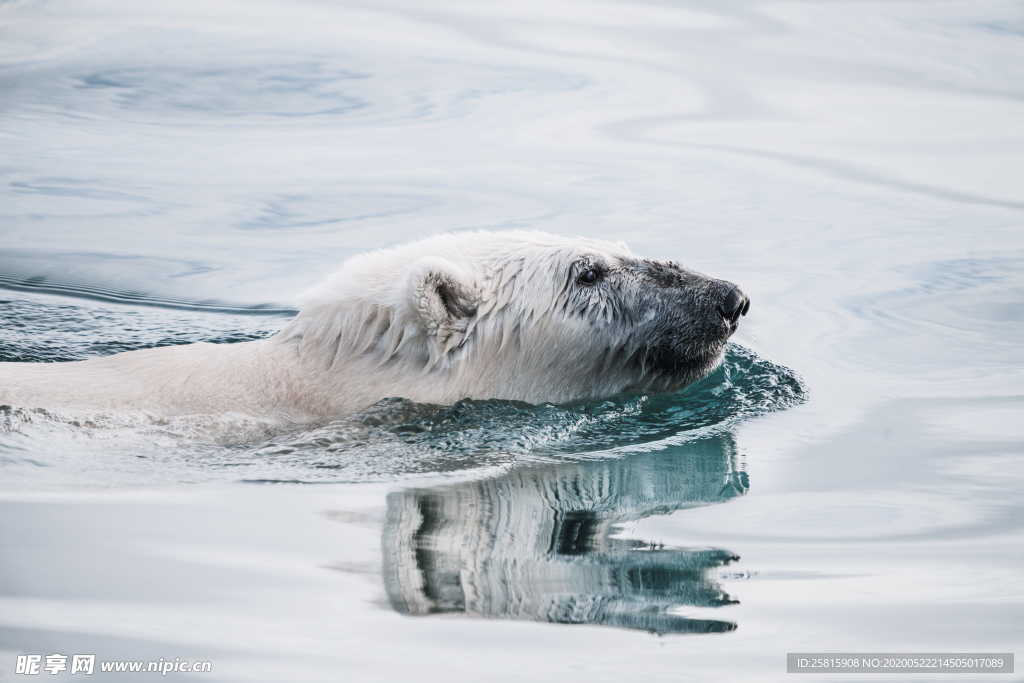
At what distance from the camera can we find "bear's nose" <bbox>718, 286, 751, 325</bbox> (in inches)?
287

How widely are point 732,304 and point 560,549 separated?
7.14 ft

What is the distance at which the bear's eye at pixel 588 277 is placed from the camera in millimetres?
7418

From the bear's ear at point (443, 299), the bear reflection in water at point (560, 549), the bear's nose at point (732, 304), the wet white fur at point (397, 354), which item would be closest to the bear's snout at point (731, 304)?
the bear's nose at point (732, 304)

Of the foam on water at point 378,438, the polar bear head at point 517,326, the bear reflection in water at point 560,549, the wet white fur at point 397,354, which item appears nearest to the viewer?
the bear reflection in water at point 560,549

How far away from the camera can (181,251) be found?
11875mm

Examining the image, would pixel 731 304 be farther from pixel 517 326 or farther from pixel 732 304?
pixel 517 326

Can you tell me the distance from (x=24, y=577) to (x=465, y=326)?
2782mm

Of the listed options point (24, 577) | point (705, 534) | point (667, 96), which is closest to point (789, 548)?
point (705, 534)

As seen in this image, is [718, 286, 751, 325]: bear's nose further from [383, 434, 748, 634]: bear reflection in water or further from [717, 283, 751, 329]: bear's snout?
[383, 434, 748, 634]: bear reflection in water

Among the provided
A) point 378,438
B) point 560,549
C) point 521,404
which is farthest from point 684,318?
point 560,549

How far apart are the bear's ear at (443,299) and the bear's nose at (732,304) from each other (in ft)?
4.31

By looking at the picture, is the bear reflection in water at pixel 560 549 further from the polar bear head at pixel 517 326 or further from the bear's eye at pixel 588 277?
the bear's eye at pixel 588 277

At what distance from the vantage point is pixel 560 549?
564 cm

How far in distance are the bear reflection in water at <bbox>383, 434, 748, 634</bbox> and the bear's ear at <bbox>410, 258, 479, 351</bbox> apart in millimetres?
892
